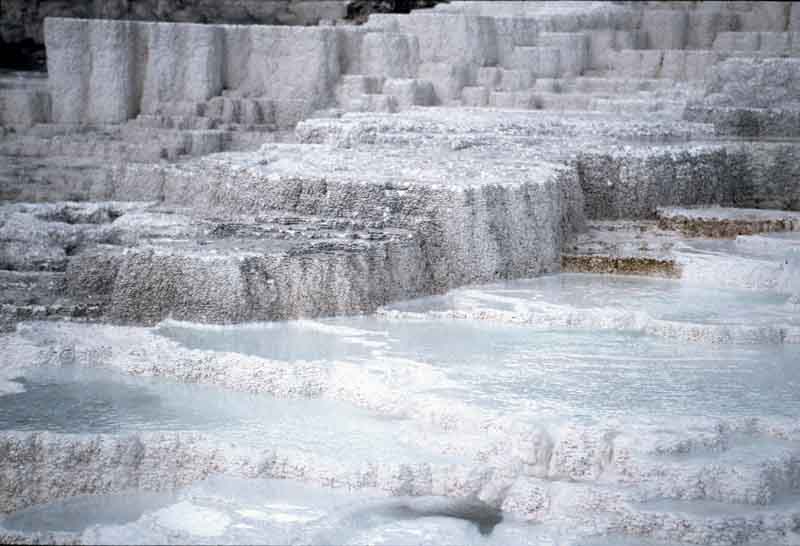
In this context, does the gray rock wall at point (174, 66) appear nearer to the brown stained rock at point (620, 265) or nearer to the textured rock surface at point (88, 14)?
the brown stained rock at point (620, 265)

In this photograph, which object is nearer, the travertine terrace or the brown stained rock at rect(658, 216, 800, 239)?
the travertine terrace

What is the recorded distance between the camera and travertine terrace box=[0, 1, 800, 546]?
5.33 m

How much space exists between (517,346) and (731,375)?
1.13 metres

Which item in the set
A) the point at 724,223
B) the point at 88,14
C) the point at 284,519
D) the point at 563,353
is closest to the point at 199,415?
the point at 284,519

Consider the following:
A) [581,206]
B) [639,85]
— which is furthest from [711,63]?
[581,206]

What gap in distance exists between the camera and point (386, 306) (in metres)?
7.78

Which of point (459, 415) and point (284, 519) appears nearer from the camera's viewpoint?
point (284, 519)

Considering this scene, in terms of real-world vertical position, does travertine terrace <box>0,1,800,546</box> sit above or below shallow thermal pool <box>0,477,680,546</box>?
above

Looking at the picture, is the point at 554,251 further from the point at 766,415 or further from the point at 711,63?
the point at 711,63

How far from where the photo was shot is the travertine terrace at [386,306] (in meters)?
5.33

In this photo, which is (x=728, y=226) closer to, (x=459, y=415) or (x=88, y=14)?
(x=459, y=415)

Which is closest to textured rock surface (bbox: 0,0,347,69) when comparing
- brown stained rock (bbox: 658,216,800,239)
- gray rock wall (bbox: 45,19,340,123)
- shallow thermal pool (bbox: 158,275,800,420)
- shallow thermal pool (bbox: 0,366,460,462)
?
gray rock wall (bbox: 45,19,340,123)

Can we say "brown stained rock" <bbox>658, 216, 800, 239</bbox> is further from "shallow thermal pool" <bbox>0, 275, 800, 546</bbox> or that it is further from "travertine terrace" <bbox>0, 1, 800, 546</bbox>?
"shallow thermal pool" <bbox>0, 275, 800, 546</bbox>

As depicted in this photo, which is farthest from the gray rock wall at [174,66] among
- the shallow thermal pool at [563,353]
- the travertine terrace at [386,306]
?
the shallow thermal pool at [563,353]
